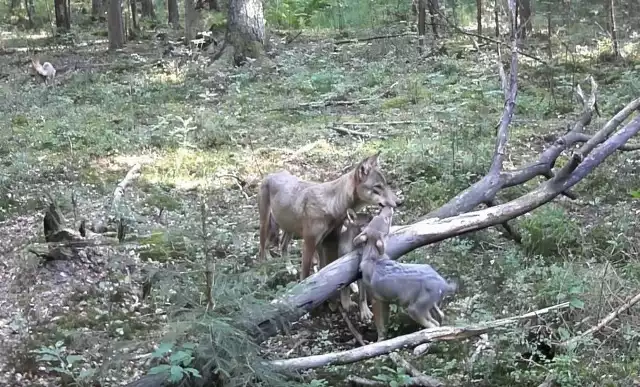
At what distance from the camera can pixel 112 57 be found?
76.7 feet

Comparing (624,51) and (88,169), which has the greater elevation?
(624,51)

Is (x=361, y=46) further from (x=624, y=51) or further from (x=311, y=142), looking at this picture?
(x=311, y=142)

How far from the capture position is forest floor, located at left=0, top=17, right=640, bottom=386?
19.8ft

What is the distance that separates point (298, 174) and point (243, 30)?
9177mm

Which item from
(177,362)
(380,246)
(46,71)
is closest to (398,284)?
(380,246)

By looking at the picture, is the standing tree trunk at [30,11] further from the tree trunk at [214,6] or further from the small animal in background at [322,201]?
the small animal in background at [322,201]

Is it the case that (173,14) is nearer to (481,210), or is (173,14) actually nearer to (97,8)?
(97,8)

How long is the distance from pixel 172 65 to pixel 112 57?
14.0 feet

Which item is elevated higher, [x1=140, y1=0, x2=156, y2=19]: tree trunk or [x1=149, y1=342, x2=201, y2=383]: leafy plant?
[x1=140, y1=0, x2=156, y2=19]: tree trunk

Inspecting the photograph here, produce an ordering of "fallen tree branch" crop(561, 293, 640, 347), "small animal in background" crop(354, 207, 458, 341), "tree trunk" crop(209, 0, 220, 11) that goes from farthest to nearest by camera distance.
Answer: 1. "tree trunk" crop(209, 0, 220, 11)
2. "small animal in background" crop(354, 207, 458, 341)
3. "fallen tree branch" crop(561, 293, 640, 347)

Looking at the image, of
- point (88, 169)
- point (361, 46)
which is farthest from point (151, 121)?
point (361, 46)

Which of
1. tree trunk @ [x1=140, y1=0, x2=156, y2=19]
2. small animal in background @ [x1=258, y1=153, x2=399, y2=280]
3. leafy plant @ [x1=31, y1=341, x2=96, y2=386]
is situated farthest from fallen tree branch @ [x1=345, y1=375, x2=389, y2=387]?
tree trunk @ [x1=140, y1=0, x2=156, y2=19]

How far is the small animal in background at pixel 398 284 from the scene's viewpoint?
6207 millimetres

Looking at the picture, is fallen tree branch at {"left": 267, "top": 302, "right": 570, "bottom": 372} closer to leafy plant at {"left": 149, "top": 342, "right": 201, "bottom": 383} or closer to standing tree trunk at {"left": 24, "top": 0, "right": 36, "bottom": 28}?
leafy plant at {"left": 149, "top": 342, "right": 201, "bottom": 383}
